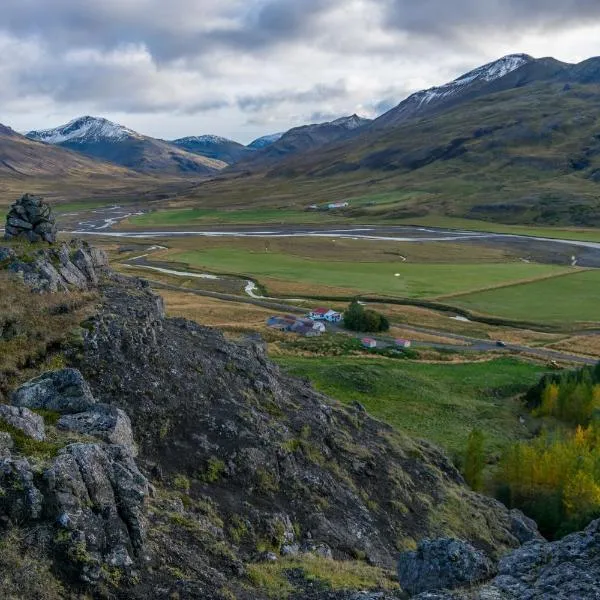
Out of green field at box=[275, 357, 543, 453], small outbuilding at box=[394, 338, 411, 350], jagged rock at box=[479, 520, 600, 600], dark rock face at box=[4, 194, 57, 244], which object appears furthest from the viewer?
small outbuilding at box=[394, 338, 411, 350]

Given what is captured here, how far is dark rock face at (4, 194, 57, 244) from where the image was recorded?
130ft

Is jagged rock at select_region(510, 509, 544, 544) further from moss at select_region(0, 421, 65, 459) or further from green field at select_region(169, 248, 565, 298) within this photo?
green field at select_region(169, 248, 565, 298)

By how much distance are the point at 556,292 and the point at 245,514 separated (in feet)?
432

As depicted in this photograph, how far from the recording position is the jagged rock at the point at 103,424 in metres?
21.5

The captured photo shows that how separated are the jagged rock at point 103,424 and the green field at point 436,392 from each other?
35.1 m

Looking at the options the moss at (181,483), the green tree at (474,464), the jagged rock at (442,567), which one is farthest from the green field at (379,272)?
the jagged rock at (442,567)

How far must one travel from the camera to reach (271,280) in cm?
15400

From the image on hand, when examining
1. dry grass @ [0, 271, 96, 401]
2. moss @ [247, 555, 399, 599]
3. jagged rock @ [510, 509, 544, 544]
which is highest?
dry grass @ [0, 271, 96, 401]

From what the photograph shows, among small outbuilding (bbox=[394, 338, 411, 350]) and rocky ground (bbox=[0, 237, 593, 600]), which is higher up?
rocky ground (bbox=[0, 237, 593, 600])

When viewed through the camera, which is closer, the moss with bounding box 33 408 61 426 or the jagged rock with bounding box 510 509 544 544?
the moss with bounding box 33 408 61 426

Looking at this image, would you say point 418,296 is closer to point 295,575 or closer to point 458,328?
point 458,328

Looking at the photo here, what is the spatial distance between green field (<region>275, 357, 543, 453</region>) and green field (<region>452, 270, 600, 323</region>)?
36.9 meters

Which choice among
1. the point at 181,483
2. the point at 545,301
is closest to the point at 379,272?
the point at 545,301

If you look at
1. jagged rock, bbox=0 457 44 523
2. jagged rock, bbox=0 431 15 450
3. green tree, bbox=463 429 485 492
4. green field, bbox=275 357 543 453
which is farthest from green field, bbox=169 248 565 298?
jagged rock, bbox=0 457 44 523
